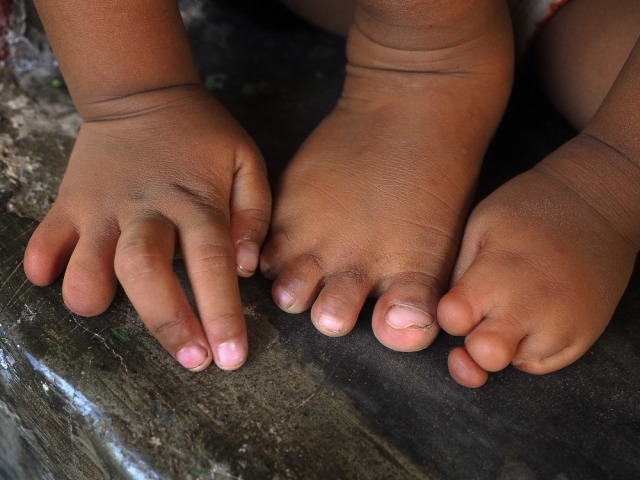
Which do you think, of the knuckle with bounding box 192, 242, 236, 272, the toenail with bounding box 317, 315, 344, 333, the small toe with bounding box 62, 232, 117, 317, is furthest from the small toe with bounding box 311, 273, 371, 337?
the small toe with bounding box 62, 232, 117, 317

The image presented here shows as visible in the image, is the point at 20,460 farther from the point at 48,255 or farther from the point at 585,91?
the point at 585,91

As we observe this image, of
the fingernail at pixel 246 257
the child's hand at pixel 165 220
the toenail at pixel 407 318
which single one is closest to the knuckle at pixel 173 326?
the child's hand at pixel 165 220

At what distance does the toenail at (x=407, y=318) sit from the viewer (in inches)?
29.6

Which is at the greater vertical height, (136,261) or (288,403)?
(136,261)

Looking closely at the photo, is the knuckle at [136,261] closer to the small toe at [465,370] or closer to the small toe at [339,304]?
the small toe at [339,304]

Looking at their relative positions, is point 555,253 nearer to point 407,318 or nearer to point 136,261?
point 407,318

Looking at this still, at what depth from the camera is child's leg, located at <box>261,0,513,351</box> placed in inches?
31.1

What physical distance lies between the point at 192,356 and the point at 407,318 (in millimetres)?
231

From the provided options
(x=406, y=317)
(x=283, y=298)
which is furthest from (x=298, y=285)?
(x=406, y=317)

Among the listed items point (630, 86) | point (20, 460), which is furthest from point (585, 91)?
point (20, 460)

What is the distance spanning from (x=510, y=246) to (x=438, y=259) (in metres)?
0.09

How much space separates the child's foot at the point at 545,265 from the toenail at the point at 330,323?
0.11 meters

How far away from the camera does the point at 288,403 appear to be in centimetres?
73

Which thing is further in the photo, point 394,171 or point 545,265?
Result: point 394,171
